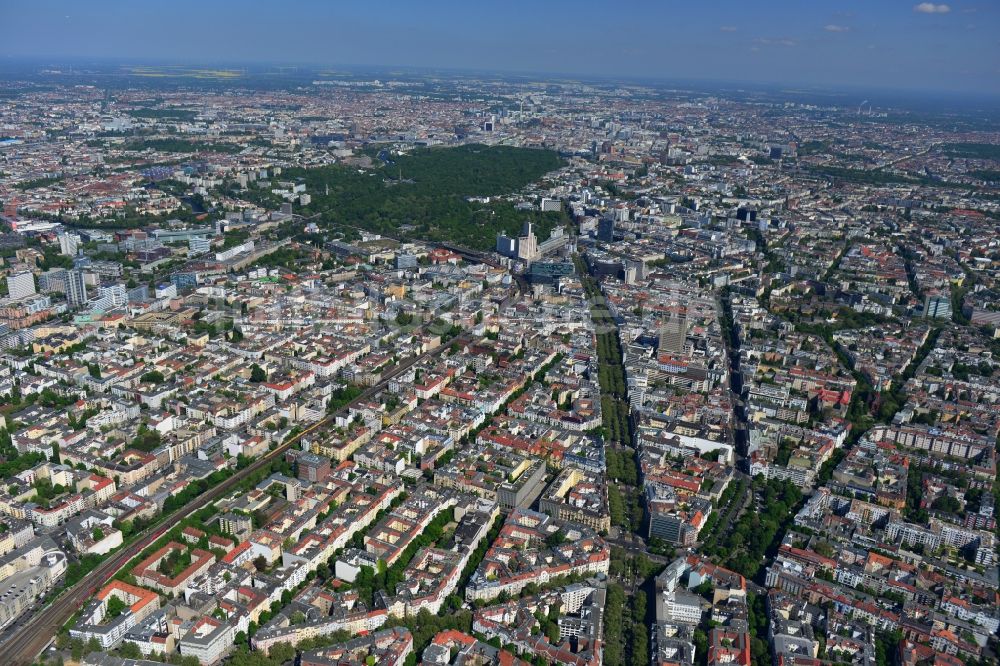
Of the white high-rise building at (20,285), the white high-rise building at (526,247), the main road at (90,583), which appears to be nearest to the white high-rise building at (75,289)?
the white high-rise building at (20,285)

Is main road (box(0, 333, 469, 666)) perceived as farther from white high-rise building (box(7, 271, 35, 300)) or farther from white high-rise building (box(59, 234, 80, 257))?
white high-rise building (box(59, 234, 80, 257))

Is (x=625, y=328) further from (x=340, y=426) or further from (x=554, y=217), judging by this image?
(x=554, y=217)

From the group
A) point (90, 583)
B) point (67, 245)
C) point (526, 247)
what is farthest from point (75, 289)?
point (526, 247)

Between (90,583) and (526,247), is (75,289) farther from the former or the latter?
(526,247)

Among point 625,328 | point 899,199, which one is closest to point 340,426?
point 625,328

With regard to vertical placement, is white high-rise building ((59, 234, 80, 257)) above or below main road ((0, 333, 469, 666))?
above

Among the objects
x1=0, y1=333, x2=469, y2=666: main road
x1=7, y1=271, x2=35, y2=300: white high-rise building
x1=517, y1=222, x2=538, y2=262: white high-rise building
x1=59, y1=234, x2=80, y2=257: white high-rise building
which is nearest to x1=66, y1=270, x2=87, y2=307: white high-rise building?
x1=7, y1=271, x2=35, y2=300: white high-rise building
